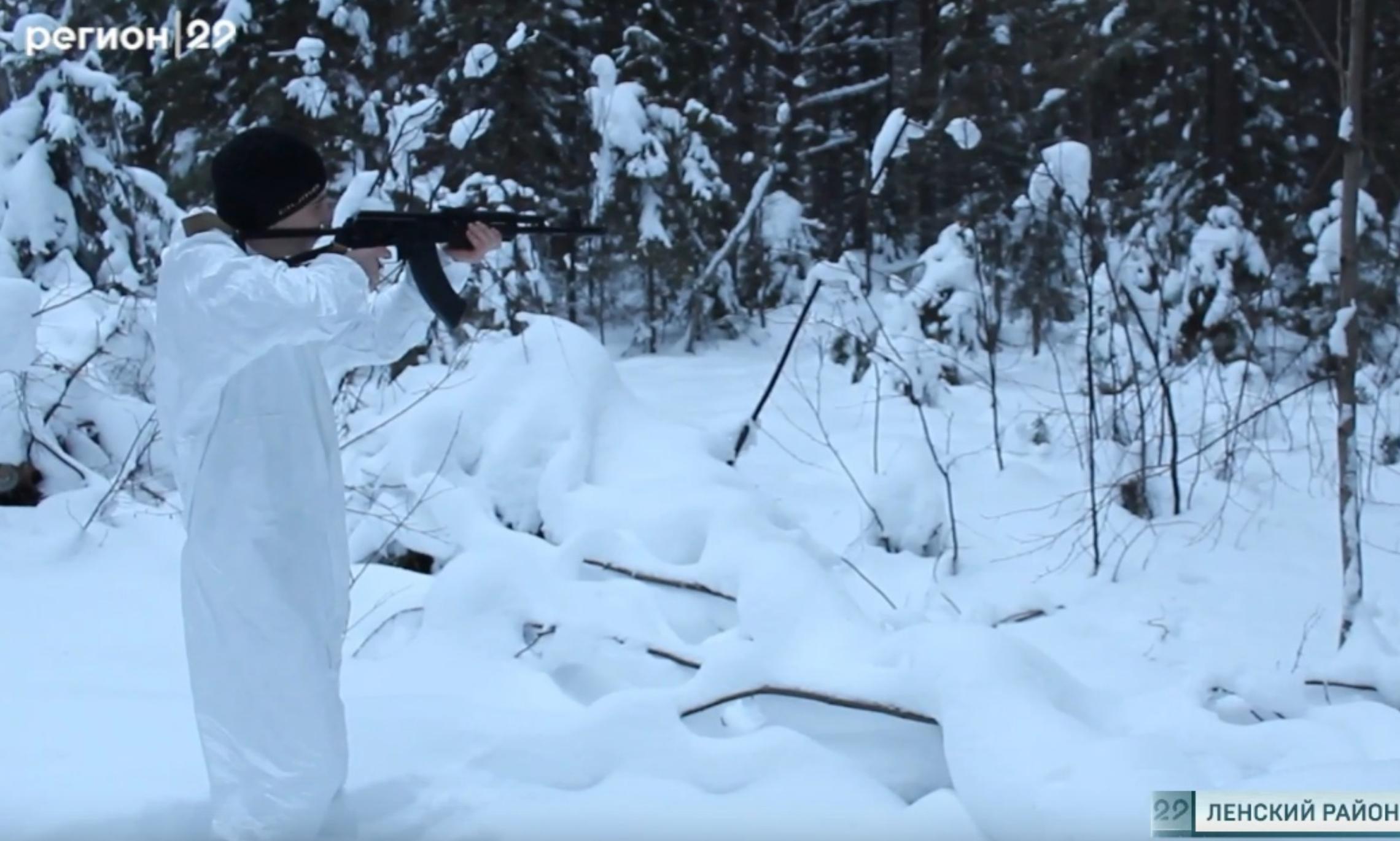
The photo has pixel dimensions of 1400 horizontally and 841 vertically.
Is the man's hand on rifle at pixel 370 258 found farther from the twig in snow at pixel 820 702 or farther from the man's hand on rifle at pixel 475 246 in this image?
the twig in snow at pixel 820 702

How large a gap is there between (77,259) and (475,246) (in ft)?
21.5

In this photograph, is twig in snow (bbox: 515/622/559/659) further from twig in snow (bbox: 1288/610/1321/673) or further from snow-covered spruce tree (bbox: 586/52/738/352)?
snow-covered spruce tree (bbox: 586/52/738/352)

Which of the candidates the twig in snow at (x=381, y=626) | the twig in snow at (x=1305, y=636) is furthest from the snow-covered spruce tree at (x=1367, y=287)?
the twig in snow at (x=381, y=626)

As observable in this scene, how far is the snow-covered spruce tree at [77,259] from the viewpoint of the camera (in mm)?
5344

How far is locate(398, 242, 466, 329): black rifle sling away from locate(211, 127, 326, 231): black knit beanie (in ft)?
0.75

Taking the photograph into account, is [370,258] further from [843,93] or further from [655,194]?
[843,93]

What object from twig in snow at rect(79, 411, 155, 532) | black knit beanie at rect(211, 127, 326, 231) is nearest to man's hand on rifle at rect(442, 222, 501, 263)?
black knit beanie at rect(211, 127, 326, 231)

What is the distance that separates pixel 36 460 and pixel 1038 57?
11042 millimetres

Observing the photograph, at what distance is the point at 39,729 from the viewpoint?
3186 millimetres

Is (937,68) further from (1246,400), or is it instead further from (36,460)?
(36,460)

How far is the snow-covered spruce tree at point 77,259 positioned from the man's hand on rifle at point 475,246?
282cm

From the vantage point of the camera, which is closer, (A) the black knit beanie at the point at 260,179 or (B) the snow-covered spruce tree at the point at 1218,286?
(A) the black knit beanie at the point at 260,179

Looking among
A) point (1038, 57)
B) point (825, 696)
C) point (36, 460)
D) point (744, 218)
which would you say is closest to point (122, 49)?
point (744, 218)

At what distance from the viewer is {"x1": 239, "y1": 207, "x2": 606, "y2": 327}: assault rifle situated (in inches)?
99.3
